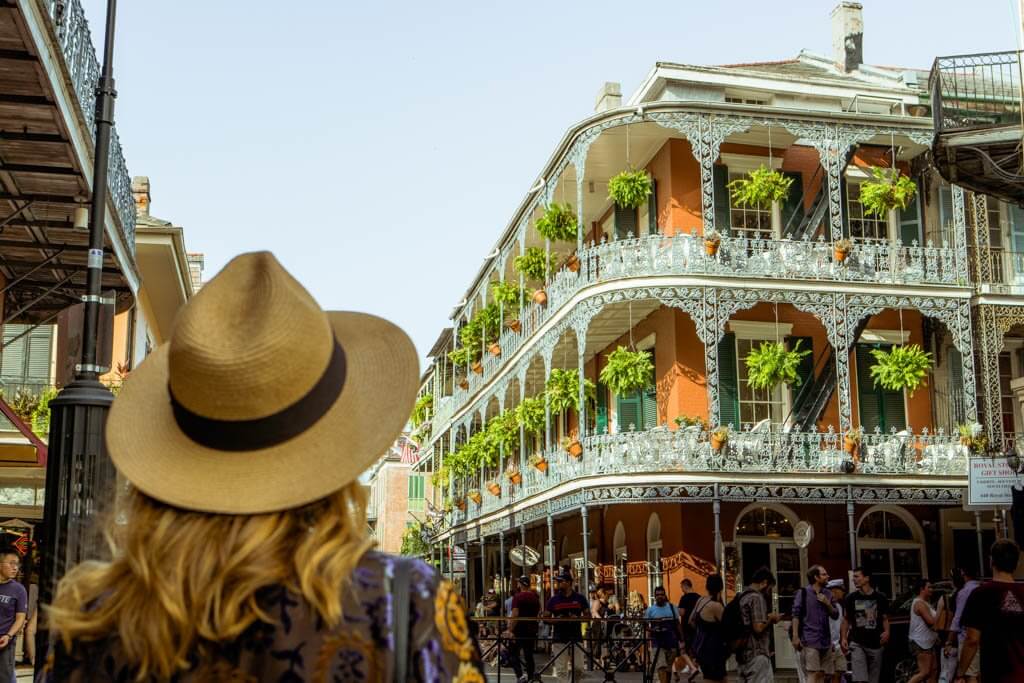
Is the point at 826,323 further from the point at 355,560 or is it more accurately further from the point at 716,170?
A: the point at 355,560

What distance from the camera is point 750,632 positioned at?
12.0 m

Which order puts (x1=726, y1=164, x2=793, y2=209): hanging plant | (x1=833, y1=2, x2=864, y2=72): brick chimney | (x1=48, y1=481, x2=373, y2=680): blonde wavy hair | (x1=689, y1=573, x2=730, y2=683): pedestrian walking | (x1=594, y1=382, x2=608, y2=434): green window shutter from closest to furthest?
(x1=48, y1=481, x2=373, y2=680): blonde wavy hair, (x1=689, y1=573, x2=730, y2=683): pedestrian walking, (x1=726, y1=164, x2=793, y2=209): hanging plant, (x1=594, y1=382, x2=608, y2=434): green window shutter, (x1=833, y1=2, x2=864, y2=72): brick chimney

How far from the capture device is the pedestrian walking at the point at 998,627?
23.1 ft

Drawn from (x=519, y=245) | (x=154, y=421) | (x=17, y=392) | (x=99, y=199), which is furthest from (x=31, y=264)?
(x=519, y=245)

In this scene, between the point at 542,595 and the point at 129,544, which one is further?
the point at 542,595

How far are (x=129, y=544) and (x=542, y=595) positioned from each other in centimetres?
2939

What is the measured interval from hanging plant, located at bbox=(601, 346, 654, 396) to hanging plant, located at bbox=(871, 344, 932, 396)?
4.28m

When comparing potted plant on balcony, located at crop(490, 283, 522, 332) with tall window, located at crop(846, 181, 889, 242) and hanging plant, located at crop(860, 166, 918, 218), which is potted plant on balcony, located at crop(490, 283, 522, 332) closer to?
tall window, located at crop(846, 181, 889, 242)

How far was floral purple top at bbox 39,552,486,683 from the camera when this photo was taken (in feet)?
6.12

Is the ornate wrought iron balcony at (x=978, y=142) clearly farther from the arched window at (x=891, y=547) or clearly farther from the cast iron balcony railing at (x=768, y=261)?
the arched window at (x=891, y=547)

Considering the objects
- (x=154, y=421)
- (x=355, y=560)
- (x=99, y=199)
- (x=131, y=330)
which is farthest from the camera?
(x=131, y=330)

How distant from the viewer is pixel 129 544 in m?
1.93

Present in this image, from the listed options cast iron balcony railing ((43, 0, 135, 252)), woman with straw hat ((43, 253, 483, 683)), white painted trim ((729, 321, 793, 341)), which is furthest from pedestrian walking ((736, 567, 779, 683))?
white painted trim ((729, 321, 793, 341))

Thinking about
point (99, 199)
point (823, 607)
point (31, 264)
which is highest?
point (31, 264)
